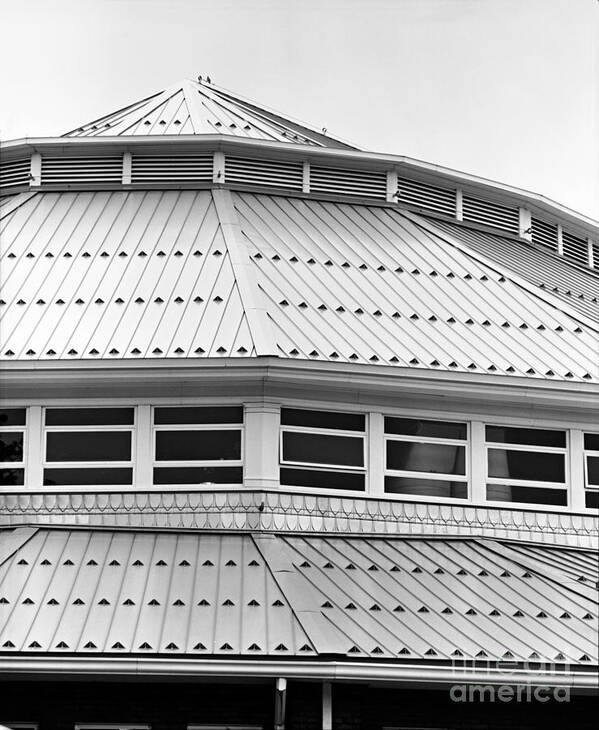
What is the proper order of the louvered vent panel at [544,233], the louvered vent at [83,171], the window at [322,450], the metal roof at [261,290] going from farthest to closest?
the louvered vent panel at [544,233]
the louvered vent at [83,171]
the metal roof at [261,290]
the window at [322,450]

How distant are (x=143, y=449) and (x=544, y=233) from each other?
1223 cm

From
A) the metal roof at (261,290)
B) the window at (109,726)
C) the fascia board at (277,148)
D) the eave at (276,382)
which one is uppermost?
the fascia board at (277,148)

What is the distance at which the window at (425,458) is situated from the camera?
22344 millimetres

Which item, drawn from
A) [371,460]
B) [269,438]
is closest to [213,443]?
[269,438]

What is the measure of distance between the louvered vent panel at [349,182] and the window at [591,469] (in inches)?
284

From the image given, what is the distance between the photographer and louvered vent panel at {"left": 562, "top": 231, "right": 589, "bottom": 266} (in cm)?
3117

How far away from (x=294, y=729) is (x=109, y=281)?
910cm

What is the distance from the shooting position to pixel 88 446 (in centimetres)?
2220

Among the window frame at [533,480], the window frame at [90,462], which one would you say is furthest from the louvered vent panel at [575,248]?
the window frame at [90,462]

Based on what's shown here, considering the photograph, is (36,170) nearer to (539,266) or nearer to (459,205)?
(459,205)

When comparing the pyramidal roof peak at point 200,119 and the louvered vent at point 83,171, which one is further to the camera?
the pyramidal roof peak at point 200,119

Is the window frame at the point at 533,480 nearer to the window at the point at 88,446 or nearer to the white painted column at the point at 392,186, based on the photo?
the window at the point at 88,446

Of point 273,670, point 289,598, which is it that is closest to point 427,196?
point 289,598

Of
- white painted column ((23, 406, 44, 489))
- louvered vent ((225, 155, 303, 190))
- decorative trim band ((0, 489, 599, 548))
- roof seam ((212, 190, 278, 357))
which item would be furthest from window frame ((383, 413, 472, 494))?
louvered vent ((225, 155, 303, 190))
